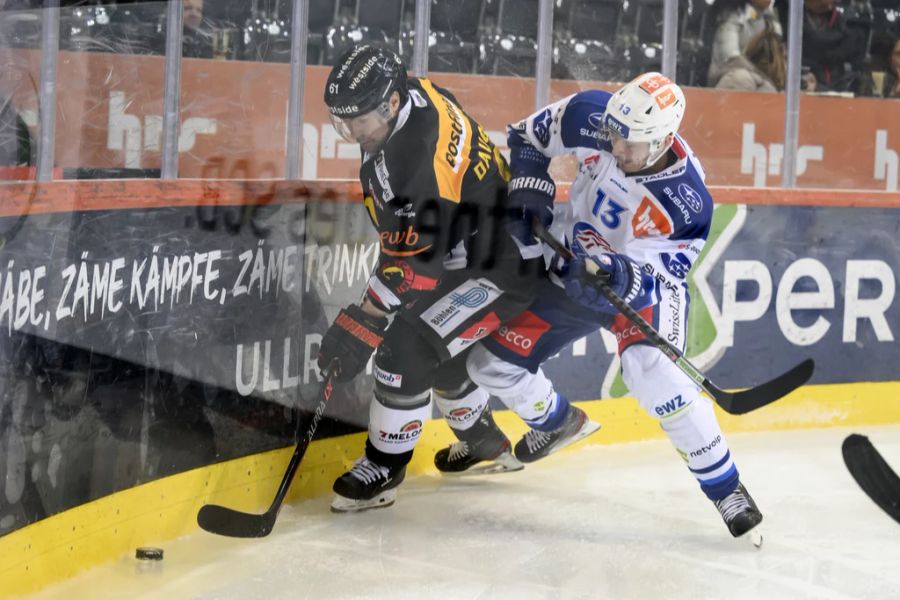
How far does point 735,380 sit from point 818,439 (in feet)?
1.15

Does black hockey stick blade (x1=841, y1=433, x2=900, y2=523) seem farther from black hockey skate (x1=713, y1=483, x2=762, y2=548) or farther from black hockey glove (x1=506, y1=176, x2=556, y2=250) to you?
black hockey glove (x1=506, y1=176, x2=556, y2=250)

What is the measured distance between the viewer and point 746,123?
4.73 m

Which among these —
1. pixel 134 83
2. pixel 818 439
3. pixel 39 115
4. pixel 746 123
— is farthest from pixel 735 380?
pixel 39 115

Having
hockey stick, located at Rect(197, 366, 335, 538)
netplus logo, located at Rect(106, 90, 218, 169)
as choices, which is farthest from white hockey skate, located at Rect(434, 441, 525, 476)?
netplus logo, located at Rect(106, 90, 218, 169)

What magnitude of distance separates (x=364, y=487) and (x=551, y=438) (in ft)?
2.06

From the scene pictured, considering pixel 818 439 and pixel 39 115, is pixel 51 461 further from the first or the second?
pixel 818 439

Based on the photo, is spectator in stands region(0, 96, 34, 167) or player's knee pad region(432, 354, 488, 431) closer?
spectator in stands region(0, 96, 34, 167)

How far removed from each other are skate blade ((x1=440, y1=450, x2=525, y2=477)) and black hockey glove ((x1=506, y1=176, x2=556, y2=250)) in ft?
2.52

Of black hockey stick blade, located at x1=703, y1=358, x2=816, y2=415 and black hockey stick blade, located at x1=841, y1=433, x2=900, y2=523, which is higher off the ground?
black hockey stick blade, located at x1=841, y1=433, x2=900, y2=523

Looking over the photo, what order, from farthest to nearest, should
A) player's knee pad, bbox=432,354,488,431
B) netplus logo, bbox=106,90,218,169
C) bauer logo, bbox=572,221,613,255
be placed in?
1. player's knee pad, bbox=432,354,488,431
2. bauer logo, bbox=572,221,613,255
3. netplus logo, bbox=106,90,218,169

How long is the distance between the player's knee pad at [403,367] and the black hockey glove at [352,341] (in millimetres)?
73

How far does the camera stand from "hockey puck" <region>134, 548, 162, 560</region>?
288 cm

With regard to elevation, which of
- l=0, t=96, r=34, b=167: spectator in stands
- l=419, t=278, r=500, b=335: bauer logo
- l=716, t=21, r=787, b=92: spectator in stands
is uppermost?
l=716, t=21, r=787, b=92: spectator in stands

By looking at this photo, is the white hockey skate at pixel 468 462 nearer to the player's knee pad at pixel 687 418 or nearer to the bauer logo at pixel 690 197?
the player's knee pad at pixel 687 418
